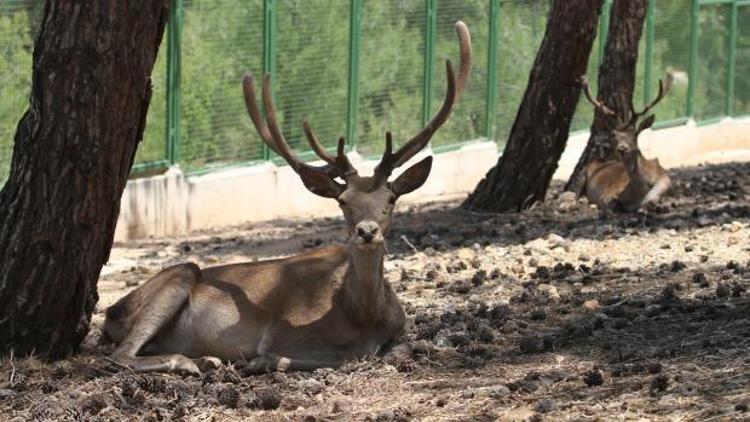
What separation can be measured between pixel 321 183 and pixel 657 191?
8.61 m

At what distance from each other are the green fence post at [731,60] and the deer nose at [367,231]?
1843 centimetres

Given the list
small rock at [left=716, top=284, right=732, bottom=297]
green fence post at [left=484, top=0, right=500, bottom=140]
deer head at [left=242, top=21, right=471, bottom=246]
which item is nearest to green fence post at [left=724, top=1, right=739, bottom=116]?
green fence post at [left=484, top=0, right=500, bottom=140]

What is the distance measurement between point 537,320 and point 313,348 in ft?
5.57

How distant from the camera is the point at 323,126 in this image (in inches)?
707

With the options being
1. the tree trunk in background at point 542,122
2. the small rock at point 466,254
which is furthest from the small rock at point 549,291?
the tree trunk in background at point 542,122

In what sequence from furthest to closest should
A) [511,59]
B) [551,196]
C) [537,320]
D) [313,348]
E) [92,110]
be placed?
[511,59], [551,196], [537,320], [313,348], [92,110]

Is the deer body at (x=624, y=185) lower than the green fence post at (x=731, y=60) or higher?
lower

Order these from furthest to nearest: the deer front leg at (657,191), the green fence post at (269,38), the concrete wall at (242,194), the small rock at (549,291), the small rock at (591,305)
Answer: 1. the green fence post at (269,38)
2. the deer front leg at (657,191)
3. the concrete wall at (242,194)
4. the small rock at (549,291)
5. the small rock at (591,305)

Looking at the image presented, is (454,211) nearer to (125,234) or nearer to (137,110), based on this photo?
(125,234)

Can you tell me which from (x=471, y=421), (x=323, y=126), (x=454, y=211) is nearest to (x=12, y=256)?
(x=471, y=421)

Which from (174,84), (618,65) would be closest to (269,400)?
(174,84)

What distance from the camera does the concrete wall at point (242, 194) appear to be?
50.9 feet

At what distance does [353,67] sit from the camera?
1838cm

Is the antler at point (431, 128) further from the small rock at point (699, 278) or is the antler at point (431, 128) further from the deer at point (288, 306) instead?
the small rock at point (699, 278)
